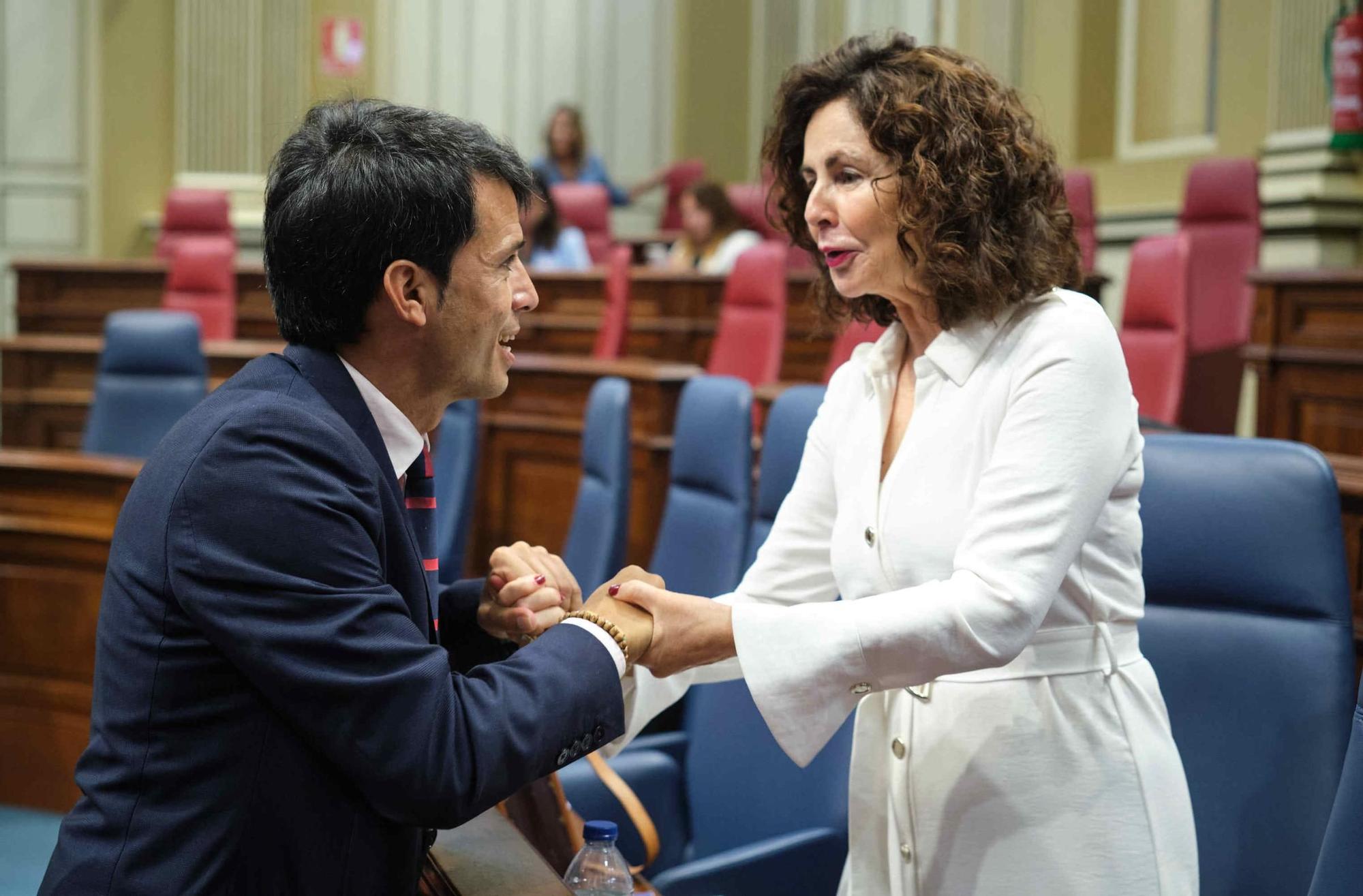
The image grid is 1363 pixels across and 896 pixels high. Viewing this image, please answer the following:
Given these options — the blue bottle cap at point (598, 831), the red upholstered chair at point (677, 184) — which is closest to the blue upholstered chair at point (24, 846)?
the blue bottle cap at point (598, 831)

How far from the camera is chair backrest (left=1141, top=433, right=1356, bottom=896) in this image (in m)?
1.52

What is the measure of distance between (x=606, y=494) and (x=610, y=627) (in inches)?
61.1

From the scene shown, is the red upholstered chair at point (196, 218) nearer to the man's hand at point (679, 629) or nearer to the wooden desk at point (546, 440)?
the wooden desk at point (546, 440)

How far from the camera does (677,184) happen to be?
8906 mm

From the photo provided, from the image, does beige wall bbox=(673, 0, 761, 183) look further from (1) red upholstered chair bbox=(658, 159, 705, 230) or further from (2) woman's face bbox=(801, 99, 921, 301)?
(2) woman's face bbox=(801, 99, 921, 301)

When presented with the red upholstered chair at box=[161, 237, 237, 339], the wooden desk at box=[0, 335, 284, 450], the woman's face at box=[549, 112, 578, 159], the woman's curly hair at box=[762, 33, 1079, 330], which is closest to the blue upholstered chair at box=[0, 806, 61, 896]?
the woman's curly hair at box=[762, 33, 1079, 330]

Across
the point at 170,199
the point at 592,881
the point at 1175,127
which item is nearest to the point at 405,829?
the point at 592,881

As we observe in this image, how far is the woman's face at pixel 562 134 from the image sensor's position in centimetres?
818

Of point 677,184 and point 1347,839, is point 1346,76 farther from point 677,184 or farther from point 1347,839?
point 1347,839

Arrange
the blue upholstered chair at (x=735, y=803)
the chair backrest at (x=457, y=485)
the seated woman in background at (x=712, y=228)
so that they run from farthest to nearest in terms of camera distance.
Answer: the seated woman in background at (x=712, y=228), the chair backrest at (x=457, y=485), the blue upholstered chair at (x=735, y=803)

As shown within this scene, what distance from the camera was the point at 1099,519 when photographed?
133cm

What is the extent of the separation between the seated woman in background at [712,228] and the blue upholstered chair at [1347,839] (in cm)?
550

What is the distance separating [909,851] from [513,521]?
3.09 meters

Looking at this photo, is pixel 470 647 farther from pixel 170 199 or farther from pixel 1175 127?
pixel 170 199
